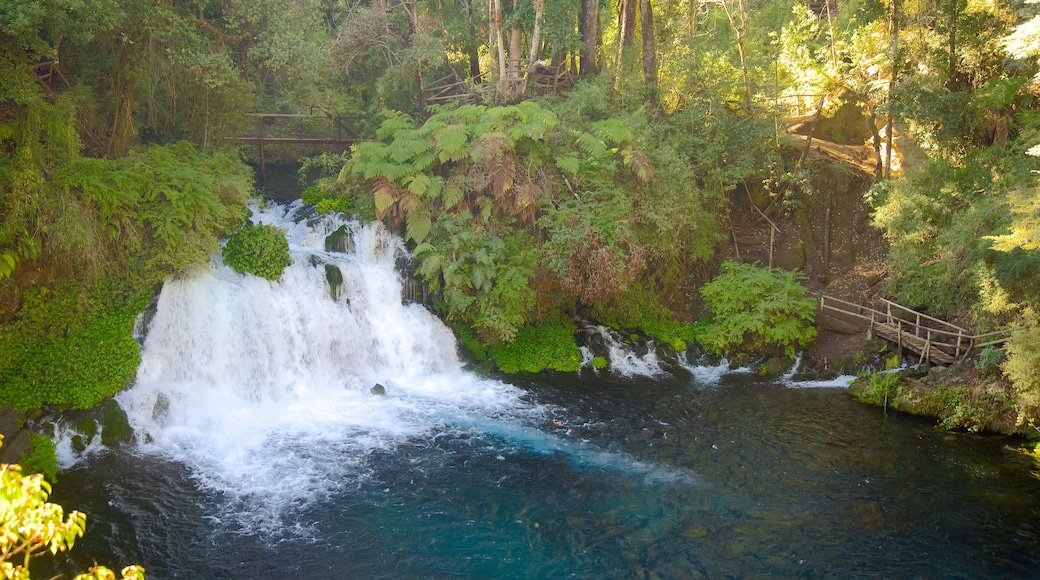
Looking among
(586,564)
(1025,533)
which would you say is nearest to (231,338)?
(586,564)

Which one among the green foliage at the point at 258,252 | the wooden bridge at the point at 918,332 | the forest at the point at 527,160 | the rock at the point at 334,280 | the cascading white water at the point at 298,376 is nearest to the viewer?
the cascading white water at the point at 298,376

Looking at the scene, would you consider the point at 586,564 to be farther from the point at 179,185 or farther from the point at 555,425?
the point at 179,185

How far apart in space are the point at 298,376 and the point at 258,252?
298cm

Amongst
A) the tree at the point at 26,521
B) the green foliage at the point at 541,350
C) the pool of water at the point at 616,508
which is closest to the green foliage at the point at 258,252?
the pool of water at the point at 616,508

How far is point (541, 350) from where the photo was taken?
17.5 m

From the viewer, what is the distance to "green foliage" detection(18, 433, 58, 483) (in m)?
11.0

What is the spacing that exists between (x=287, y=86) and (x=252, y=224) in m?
7.75

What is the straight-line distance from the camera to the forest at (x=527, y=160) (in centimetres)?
1286

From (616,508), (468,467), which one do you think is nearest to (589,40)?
(468,467)

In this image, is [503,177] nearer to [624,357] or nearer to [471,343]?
[471,343]

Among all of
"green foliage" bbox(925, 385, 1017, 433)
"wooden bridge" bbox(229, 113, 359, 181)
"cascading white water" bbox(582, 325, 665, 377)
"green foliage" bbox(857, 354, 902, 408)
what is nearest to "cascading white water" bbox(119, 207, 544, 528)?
"cascading white water" bbox(582, 325, 665, 377)

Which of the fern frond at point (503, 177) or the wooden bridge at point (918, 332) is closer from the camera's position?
the wooden bridge at point (918, 332)

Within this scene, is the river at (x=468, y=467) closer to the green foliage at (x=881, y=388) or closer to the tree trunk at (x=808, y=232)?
the green foliage at (x=881, y=388)

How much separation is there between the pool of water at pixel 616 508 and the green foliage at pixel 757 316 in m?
3.81
